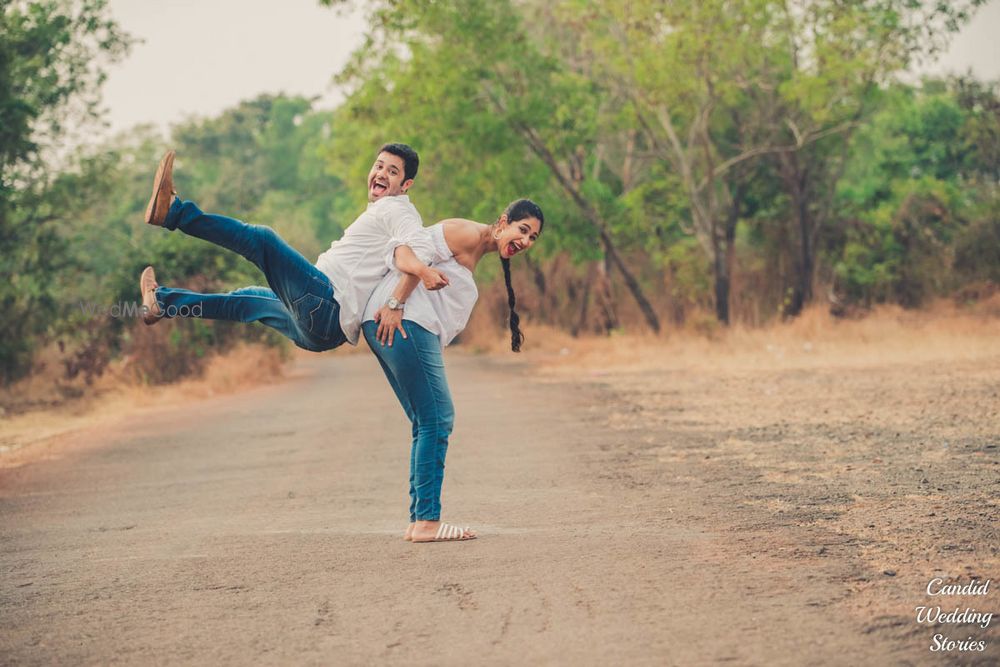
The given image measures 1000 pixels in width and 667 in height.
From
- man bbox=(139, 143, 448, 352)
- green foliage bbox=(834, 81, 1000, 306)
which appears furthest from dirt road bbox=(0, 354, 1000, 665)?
green foliage bbox=(834, 81, 1000, 306)

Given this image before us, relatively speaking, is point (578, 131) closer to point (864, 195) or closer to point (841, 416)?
point (864, 195)

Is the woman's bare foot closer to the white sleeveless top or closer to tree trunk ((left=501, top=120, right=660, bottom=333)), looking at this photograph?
the white sleeveless top

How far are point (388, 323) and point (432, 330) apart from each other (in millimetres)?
277

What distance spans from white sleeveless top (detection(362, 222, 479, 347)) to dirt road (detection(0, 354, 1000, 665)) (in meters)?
1.12

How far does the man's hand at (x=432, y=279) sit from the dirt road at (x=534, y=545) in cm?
128

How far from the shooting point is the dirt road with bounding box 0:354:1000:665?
4629 mm

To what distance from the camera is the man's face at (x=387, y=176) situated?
681 cm

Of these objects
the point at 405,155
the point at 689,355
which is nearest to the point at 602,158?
the point at 689,355

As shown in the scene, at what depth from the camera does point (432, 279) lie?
633 cm

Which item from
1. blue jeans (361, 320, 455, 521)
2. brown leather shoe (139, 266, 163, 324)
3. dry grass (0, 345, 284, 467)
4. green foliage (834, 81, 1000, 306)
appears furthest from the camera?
green foliage (834, 81, 1000, 306)

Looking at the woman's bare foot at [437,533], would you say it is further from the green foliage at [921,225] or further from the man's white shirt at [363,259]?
the green foliage at [921,225]

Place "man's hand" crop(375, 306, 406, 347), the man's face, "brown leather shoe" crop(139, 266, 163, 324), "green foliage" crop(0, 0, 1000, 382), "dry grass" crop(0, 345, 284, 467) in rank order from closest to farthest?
"man's hand" crop(375, 306, 406, 347), the man's face, "brown leather shoe" crop(139, 266, 163, 324), "dry grass" crop(0, 345, 284, 467), "green foliage" crop(0, 0, 1000, 382)

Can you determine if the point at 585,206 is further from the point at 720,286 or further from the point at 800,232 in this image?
the point at 800,232

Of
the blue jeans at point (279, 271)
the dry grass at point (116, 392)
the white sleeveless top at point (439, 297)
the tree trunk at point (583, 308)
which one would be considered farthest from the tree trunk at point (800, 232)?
the blue jeans at point (279, 271)
